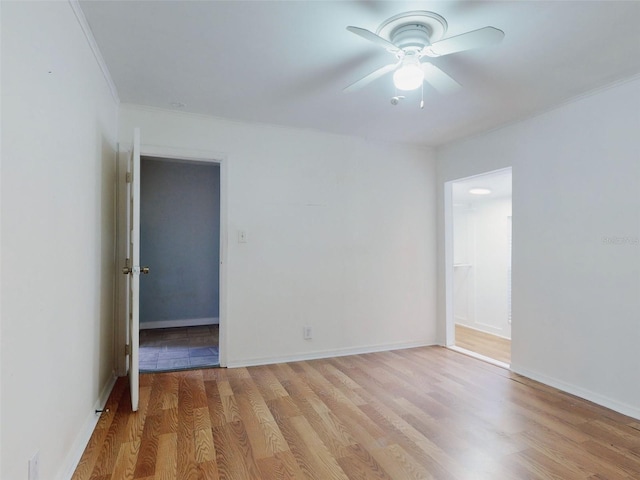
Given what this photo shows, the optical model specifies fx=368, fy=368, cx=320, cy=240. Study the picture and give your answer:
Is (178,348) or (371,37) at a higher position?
(371,37)

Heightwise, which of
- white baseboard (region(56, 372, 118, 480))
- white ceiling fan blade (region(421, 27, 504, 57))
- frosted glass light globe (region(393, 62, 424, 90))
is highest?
white ceiling fan blade (region(421, 27, 504, 57))

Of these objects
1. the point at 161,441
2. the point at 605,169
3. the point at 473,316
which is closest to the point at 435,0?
the point at 605,169

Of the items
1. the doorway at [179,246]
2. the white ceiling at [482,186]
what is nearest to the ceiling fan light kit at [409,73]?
the white ceiling at [482,186]

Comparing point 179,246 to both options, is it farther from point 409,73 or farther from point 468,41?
point 468,41

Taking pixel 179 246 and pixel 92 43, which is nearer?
pixel 92 43

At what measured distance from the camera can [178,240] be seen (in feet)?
17.6

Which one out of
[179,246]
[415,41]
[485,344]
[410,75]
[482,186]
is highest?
[415,41]

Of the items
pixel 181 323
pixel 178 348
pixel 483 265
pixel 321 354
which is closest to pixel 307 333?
pixel 321 354

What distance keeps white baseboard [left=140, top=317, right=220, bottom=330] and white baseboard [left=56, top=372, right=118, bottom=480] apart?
252 centimetres

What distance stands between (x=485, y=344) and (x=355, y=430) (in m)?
2.89

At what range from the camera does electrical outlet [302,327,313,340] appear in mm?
3771

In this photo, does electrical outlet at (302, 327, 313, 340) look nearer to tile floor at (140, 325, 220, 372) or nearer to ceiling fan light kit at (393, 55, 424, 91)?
tile floor at (140, 325, 220, 372)

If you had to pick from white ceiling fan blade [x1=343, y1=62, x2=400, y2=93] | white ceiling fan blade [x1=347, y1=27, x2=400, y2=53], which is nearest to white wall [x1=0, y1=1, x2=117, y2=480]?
white ceiling fan blade [x1=347, y1=27, x2=400, y2=53]

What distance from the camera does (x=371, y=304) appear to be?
4113 mm
